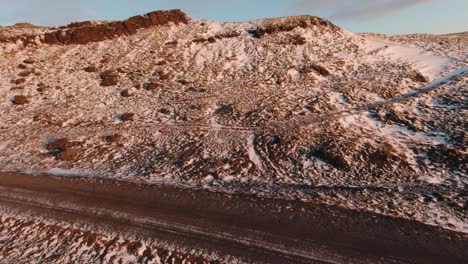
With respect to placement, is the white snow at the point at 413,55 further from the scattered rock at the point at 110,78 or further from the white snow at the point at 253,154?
the scattered rock at the point at 110,78

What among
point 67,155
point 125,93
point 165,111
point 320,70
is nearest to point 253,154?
point 165,111

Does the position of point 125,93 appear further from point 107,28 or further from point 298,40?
Answer: point 298,40

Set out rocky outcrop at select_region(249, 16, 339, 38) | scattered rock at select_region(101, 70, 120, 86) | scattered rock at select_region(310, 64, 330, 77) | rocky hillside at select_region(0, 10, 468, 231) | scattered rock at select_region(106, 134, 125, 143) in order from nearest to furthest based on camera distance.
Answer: rocky hillside at select_region(0, 10, 468, 231) < scattered rock at select_region(106, 134, 125, 143) < scattered rock at select_region(310, 64, 330, 77) < scattered rock at select_region(101, 70, 120, 86) < rocky outcrop at select_region(249, 16, 339, 38)

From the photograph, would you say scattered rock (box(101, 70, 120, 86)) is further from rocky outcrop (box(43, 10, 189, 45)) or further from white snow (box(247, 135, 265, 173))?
white snow (box(247, 135, 265, 173))

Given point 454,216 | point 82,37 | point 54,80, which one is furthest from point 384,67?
point 82,37

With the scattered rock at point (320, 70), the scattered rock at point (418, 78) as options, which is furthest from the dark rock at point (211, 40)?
the scattered rock at point (418, 78)

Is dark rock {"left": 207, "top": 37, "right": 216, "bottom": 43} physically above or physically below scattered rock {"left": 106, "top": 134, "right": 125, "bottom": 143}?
above

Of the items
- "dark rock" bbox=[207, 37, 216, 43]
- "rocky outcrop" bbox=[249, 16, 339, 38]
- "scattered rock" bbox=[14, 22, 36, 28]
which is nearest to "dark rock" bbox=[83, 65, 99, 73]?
"dark rock" bbox=[207, 37, 216, 43]
